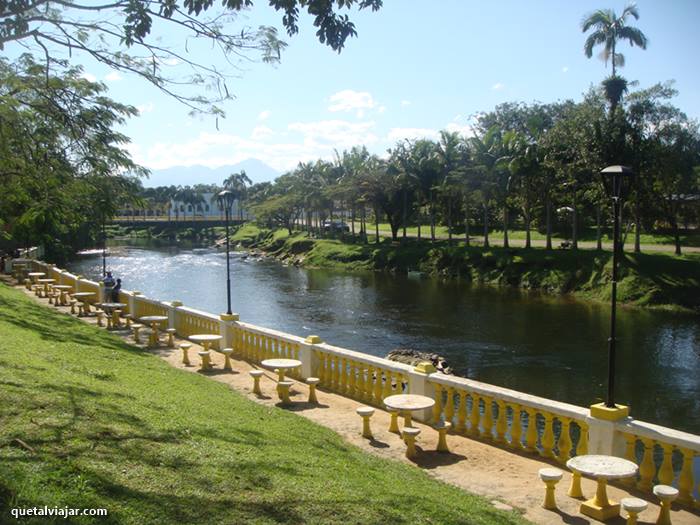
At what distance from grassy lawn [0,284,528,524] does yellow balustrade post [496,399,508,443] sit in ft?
6.22

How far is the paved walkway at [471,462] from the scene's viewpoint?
25.7ft

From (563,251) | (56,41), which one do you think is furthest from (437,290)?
(56,41)

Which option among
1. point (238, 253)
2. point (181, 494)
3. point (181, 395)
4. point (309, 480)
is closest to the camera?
point (181, 494)

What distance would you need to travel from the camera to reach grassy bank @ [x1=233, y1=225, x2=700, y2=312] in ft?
125

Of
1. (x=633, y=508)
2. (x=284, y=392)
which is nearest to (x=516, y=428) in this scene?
(x=633, y=508)

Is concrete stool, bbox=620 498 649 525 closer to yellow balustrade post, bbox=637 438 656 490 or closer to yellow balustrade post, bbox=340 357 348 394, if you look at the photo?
yellow balustrade post, bbox=637 438 656 490

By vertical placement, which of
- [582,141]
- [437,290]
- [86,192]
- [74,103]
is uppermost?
[582,141]

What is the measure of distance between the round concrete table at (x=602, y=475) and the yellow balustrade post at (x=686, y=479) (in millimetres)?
758

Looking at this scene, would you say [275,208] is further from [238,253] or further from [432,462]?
[432,462]

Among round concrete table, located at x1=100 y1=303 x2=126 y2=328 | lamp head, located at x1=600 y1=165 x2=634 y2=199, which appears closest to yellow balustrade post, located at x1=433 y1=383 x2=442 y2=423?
lamp head, located at x1=600 y1=165 x2=634 y2=199

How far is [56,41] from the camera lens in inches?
379

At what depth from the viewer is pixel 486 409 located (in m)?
10.5

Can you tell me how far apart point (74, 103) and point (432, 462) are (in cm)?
1022

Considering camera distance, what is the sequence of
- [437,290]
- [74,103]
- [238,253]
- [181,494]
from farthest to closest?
[238,253]
[437,290]
[74,103]
[181,494]
